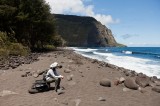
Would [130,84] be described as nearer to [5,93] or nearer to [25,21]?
[5,93]

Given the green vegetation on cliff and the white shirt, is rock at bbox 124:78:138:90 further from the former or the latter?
the green vegetation on cliff

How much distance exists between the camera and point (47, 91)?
51.2ft

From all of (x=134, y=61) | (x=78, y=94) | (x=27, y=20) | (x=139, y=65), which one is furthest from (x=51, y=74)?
(x=134, y=61)

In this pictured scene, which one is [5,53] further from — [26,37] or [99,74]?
[26,37]

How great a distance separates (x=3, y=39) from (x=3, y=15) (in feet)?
31.1

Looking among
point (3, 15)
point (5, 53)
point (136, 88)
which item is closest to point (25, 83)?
point (136, 88)

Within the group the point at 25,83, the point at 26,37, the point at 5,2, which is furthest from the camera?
the point at 26,37

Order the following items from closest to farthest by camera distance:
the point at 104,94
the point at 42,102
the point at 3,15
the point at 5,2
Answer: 1. the point at 42,102
2. the point at 104,94
3. the point at 3,15
4. the point at 5,2

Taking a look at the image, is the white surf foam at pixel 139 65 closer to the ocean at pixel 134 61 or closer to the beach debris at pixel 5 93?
the ocean at pixel 134 61

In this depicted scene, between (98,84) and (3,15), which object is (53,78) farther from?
(3,15)

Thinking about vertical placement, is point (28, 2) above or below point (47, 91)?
above

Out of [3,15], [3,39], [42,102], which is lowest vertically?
[42,102]

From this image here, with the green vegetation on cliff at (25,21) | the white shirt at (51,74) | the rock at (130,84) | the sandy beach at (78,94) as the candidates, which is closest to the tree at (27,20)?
the green vegetation on cliff at (25,21)

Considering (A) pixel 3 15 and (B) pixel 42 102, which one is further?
(A) pixel 3 15
